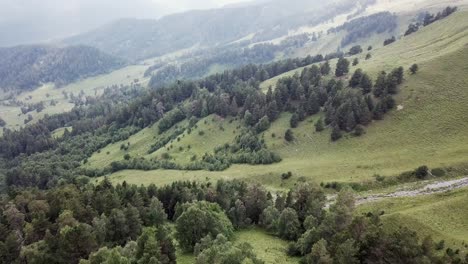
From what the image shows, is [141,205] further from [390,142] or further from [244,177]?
[390,142]

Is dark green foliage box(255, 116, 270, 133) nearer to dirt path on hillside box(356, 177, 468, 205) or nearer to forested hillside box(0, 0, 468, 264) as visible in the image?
forested hillside box(0, 0, 468, 264)

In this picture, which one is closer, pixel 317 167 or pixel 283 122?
pixel 317 167

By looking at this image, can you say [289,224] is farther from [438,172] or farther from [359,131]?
[359,131]

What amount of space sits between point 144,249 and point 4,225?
170 feet

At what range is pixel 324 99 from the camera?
189 metres

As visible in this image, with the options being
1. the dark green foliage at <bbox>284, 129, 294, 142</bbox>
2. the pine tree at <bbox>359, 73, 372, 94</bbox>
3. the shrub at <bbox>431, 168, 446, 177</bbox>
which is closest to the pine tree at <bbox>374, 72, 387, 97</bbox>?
the pine tree at <bbox>359, 73, 372, 94</bbox>

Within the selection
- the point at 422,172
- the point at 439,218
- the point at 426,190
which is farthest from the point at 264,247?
the point at 422,172

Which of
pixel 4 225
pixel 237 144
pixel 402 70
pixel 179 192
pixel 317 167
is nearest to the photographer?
pixel 4 225

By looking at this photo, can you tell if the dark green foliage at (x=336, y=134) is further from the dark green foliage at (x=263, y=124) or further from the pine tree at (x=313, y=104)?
the dark green foliage at (x=263, y=124)

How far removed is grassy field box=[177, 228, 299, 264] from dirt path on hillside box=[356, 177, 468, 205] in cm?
3018

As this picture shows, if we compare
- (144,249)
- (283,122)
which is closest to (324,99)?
(283,122)

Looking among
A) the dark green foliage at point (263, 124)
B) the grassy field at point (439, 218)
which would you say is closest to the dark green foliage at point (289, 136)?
the dark green foliage at point (263, 124)

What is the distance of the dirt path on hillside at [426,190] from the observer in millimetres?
113419

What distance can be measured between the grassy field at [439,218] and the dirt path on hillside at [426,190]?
10004 millimetres
